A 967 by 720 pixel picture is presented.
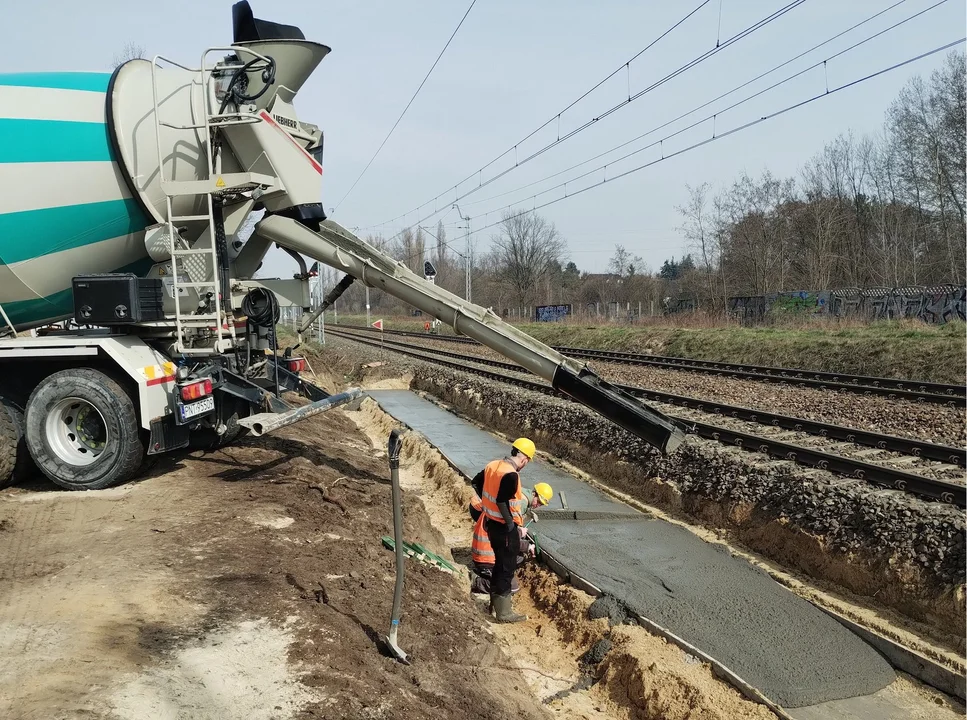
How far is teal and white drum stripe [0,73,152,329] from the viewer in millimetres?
6953

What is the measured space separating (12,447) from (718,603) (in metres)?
7.13

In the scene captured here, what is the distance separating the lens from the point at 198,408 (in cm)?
721

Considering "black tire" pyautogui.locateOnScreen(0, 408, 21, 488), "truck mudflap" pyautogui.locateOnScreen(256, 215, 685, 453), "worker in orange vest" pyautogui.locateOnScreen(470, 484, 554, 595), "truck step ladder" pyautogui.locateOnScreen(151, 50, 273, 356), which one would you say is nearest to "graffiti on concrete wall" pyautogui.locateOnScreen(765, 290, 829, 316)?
"truck mudflap" pyautogui.locateOnScreen(256, 215, 685, 453)

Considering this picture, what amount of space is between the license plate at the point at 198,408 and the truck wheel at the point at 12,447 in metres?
1.87

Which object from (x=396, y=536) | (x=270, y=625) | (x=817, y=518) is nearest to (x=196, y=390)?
(x=270, y=625)

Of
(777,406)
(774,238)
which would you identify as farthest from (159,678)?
(774,238)

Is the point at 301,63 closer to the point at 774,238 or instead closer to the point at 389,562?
the point at 389,562

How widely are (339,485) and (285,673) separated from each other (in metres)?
4.53

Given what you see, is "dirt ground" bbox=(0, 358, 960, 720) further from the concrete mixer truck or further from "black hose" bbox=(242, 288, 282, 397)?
"black hose" bbox=(242, 288, 282, 397)

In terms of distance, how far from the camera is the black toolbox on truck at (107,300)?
7141 mm

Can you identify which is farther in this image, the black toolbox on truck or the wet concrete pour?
the black toolbox on truck

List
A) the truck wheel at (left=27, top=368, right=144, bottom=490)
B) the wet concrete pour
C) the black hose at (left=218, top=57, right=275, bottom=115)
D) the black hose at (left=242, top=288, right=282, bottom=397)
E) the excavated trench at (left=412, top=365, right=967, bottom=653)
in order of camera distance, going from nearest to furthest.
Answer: the wet concrete pour
the excavated trench at (left=412, top=365, right=967, bottom=653)
the truck wheel at (left=27, top=368, right=144, bottom=490)
the black hose at (left=218, top=57, right=275, bottom=115)
the black hose at (left=242, top=288, right=282, bottom=397)

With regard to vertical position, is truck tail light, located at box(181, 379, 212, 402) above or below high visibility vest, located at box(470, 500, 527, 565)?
above

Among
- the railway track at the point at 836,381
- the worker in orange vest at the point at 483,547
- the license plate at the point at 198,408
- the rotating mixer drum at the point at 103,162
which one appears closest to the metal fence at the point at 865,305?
the railway track at the point at 836,381
